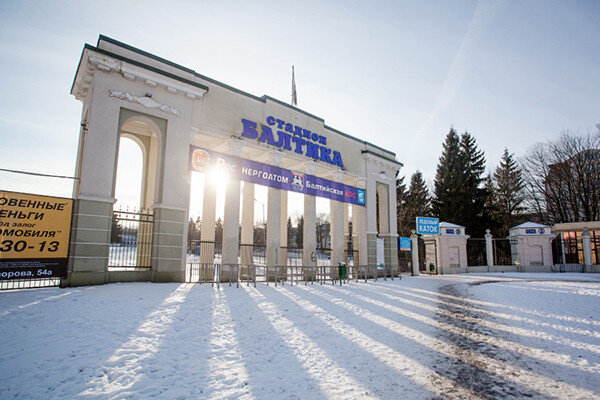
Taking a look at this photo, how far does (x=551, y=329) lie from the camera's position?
8031 millimetres

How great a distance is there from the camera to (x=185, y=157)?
14625mm

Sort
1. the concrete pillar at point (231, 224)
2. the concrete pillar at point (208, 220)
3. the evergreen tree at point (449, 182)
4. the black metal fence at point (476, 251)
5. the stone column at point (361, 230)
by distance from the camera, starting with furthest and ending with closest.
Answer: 1. the evergreen tree at point (449, 182)
2. the black metal fence at point (476, 251)
3. the stone column at point (361, 230)
4. the concrete pillar at point (208, 220)
5. the concrete pillar at point (231, 224)

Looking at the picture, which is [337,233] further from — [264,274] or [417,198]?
[417,198]

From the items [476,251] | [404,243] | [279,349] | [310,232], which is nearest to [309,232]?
[310,232]

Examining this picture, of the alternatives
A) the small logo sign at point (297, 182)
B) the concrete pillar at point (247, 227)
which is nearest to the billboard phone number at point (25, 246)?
the concrete pillar at point (247, 227)

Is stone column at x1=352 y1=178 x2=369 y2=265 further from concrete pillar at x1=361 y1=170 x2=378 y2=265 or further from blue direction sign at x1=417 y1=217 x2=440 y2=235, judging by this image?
blue direction sign at x1=417 y1=217 x2=440 y2=235

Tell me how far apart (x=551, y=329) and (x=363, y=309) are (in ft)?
15.9

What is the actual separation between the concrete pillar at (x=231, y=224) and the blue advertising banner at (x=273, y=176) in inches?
26.9

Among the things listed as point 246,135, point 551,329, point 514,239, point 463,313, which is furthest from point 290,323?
Answer: point 514,239

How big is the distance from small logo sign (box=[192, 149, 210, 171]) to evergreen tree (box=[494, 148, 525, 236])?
37.8m

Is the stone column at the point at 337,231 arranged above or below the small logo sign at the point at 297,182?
below

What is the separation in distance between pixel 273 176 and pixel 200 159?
175 inches

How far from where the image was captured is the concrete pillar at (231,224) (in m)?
15.7

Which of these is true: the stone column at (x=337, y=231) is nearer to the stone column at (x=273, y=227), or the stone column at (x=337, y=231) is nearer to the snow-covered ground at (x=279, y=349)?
the stone column at (x=273, y=227)
